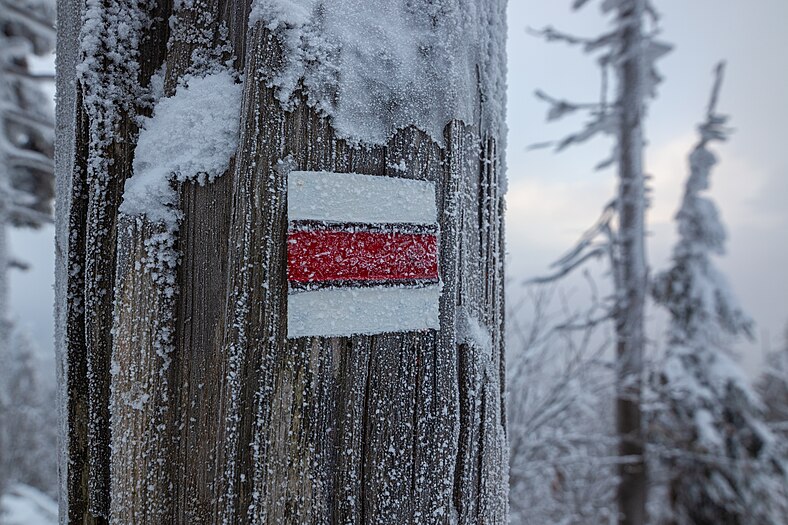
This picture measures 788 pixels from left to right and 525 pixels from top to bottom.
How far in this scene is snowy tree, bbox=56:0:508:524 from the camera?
2.12 ft

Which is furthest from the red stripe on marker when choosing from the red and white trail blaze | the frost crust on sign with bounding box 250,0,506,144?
the frost crust on sign with bounding box 250,0,506,144

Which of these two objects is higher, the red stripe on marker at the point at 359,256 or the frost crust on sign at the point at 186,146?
the frost crust on sign at the point at 186,146

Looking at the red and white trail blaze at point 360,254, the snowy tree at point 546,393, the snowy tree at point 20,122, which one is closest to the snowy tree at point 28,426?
the snowy tree at point 20,122

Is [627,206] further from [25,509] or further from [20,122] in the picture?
[25,509]

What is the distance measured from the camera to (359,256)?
0.65m

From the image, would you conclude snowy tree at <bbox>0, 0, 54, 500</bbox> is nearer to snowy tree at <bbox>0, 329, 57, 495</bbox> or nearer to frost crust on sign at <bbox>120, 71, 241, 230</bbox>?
frost crust on sign at <bbox>120, 71, 241, 230</bbox>

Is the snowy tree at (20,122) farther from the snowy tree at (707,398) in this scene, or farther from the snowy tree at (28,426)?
the snowy tree at (28,426)

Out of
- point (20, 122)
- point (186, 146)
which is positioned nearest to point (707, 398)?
point (186, 146)

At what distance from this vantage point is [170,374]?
0.70m

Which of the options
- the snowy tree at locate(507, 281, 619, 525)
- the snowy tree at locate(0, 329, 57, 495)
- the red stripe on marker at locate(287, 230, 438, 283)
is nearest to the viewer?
the red stripe on marker at locate(287, 230, 438, 283)

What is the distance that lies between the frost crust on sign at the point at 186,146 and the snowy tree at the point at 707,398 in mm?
7086

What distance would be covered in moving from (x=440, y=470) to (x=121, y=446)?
1.52ft

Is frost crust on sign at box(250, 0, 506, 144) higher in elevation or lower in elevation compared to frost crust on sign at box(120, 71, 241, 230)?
higher

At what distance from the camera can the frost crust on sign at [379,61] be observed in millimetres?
650
